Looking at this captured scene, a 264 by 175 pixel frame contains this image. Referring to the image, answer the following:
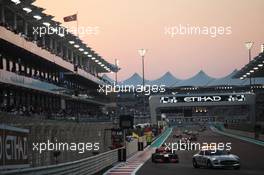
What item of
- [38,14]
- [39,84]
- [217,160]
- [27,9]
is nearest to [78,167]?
Answer: [217,160]

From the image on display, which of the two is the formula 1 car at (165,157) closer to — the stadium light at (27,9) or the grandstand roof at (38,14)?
the grandstand roof at (38,14)

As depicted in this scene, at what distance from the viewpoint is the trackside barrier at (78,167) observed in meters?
14.0

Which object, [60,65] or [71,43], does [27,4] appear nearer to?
[60,65]

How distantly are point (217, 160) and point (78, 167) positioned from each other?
8.52m

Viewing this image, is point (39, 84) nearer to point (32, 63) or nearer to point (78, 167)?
point (32, 63)

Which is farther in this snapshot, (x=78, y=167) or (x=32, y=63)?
(x=32, y=63)

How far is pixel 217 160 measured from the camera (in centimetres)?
2720

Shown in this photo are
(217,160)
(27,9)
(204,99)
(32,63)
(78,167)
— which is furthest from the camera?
(204,99)

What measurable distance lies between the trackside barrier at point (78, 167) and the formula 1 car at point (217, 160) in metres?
5.26

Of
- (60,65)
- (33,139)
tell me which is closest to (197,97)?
(60,65)

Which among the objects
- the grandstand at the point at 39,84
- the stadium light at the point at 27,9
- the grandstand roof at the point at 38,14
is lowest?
the grandstand at the point at 39,84

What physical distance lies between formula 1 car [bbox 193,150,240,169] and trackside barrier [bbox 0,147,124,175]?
5.26 meters

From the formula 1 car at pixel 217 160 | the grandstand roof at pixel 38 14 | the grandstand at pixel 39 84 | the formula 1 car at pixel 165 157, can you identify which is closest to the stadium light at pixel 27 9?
the grandstand at pixel 39 84

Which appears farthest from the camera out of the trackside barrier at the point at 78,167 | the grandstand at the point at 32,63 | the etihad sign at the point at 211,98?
the etihad sign at the point at 211,98
